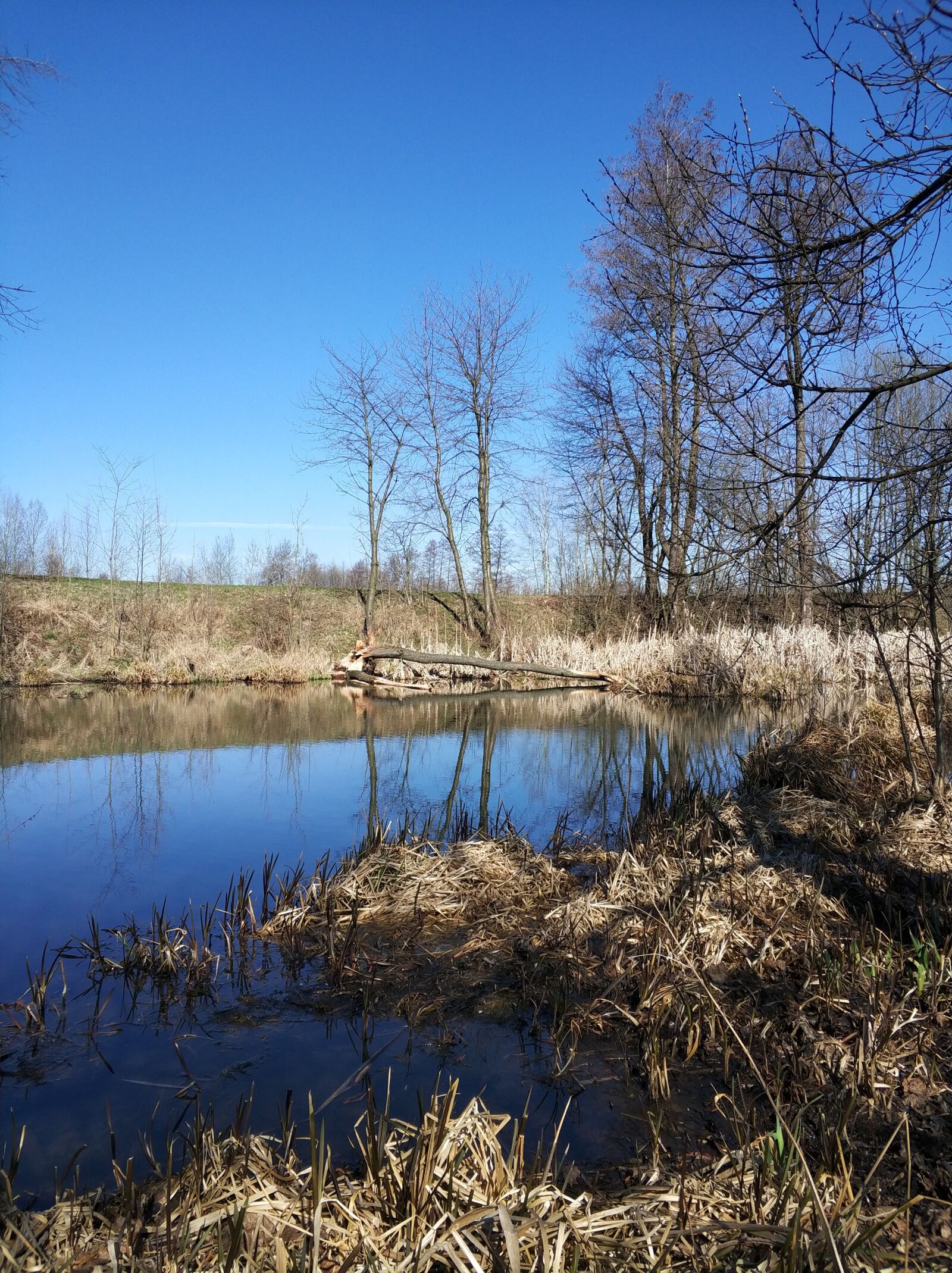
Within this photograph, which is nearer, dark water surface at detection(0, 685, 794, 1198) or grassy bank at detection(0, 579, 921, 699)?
dark water surface at detection(0, 685, 794, 1198)

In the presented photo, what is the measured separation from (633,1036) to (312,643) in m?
24.8

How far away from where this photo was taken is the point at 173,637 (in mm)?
24109

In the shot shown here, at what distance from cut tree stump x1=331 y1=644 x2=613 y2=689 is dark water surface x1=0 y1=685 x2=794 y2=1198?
8.14ft

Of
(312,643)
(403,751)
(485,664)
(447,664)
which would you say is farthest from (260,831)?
(312,643)

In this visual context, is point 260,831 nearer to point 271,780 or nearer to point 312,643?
point 271,780

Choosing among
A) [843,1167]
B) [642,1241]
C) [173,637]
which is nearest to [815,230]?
[843,1167]

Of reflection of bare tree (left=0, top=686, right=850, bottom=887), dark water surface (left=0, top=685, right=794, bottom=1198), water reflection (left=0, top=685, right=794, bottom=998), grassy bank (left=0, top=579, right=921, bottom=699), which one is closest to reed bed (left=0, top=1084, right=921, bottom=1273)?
dark water surface (left=0, top=685, right=794, bottom=1198)

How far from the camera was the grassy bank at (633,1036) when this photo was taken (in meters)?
1.86

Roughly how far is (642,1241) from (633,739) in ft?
34.4

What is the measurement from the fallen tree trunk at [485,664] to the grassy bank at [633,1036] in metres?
13.4

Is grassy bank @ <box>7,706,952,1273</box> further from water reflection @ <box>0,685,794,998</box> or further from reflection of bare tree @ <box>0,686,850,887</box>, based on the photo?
reflection of bare tree @ <box>0,686,850,887</box>

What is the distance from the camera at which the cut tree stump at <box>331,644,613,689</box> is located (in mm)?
20078

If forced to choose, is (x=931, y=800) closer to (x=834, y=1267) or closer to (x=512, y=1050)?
(x=512, y=1050)

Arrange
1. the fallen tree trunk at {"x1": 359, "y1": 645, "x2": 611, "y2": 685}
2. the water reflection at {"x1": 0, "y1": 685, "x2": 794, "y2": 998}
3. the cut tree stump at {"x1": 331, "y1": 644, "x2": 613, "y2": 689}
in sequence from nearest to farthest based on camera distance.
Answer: the water reflection at {"x1": 0, "y1": 685, "x2": 794, "y2": 998} < the fallen tree trunk at {"x1": 359, "y1": 645, "x2": 611, "y2": 685} < the cut tree stump at {"x1": 331, "y1": 644, "x2": 613, "y2": 689}
